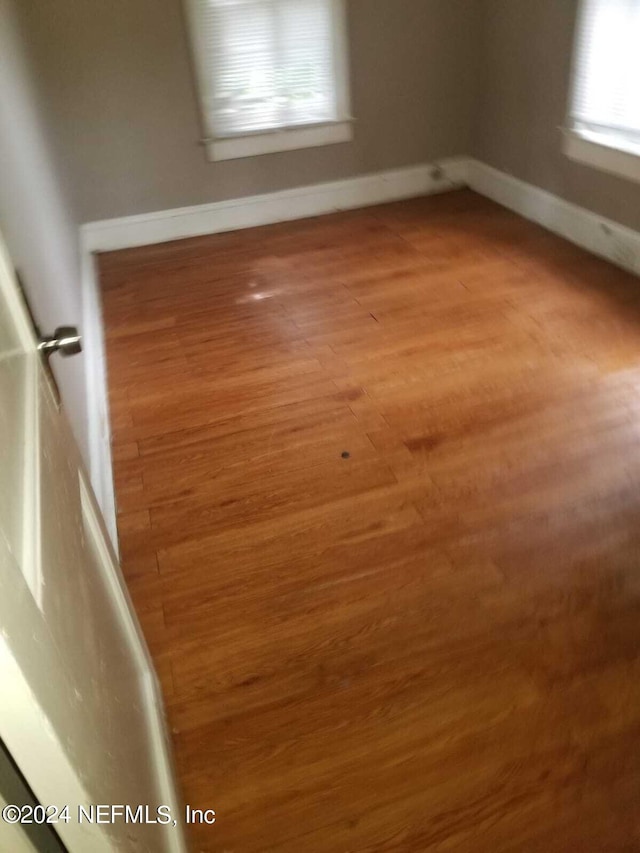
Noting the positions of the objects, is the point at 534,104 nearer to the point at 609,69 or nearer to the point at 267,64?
the point at 609,69

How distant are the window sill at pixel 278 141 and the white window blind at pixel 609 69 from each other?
48.8 inches

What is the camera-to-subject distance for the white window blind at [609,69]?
8.93 feet

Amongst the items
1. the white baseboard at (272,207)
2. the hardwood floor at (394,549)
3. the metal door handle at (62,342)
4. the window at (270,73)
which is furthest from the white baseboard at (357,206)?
the metal door handle at (62,342)

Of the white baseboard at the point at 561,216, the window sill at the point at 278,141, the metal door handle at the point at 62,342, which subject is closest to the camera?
the metal door handle at the point at 62,342

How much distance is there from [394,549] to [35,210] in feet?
4.72

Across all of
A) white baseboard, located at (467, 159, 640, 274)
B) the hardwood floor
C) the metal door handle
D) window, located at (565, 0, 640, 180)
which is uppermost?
the metal door handle

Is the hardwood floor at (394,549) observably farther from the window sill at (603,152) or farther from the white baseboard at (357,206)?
the window sill at (603,152)

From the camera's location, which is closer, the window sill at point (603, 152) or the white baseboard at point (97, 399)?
the white baseboard at point (97, 399)

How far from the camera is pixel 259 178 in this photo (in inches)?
149

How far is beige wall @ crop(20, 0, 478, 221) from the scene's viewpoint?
3256 mm

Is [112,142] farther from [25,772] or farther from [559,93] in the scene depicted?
[25,772]

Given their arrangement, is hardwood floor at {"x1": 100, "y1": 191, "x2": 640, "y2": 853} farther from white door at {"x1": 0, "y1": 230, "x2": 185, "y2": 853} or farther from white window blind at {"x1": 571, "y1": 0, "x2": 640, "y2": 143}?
white window blind at {"x1": 571, "y1": 0, "x2": 640, "y2": 143}

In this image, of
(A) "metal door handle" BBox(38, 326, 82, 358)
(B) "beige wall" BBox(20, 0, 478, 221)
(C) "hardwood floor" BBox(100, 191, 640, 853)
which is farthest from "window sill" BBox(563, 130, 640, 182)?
(A) "metal door handle" BBox(38, 326, 82, 358)

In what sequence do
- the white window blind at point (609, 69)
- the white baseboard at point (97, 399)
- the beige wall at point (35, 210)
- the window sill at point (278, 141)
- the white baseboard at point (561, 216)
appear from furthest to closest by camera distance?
the window sill at point (278, 141) < the white baseboard at point (561, 216) < the white window blind at point (609, 69) < the white baseboard at point (97, 399) < the beige wall at point (35, 210)
